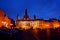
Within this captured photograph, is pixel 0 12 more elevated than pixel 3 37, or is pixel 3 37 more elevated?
pixel 0 12

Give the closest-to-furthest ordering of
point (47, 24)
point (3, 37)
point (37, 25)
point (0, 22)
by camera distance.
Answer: point (3, 37)
point (0, 22)
point (37, 25)
point (47, 24)

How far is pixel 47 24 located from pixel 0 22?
3970 inches

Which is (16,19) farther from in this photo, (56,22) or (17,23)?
(56,22)

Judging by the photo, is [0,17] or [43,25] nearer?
[0,17]

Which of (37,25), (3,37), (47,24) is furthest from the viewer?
(47,24)

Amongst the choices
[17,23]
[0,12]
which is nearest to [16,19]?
[17,23]

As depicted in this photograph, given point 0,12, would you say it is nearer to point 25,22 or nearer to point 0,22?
point 0,22

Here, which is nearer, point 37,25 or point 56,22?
point 37,25

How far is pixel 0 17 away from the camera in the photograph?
103 meters

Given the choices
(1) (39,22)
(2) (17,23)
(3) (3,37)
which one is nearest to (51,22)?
(1) (39,22)

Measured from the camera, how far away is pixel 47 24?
193m

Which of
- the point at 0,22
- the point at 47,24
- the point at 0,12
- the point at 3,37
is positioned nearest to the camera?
the point at 3,37

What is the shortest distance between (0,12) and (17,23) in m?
81.0

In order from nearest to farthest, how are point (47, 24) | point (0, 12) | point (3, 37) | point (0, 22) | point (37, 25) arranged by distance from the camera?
point (3, 37) → point (0, 22) → point (0, 12) → point (37, 25) → point (47, 24)
